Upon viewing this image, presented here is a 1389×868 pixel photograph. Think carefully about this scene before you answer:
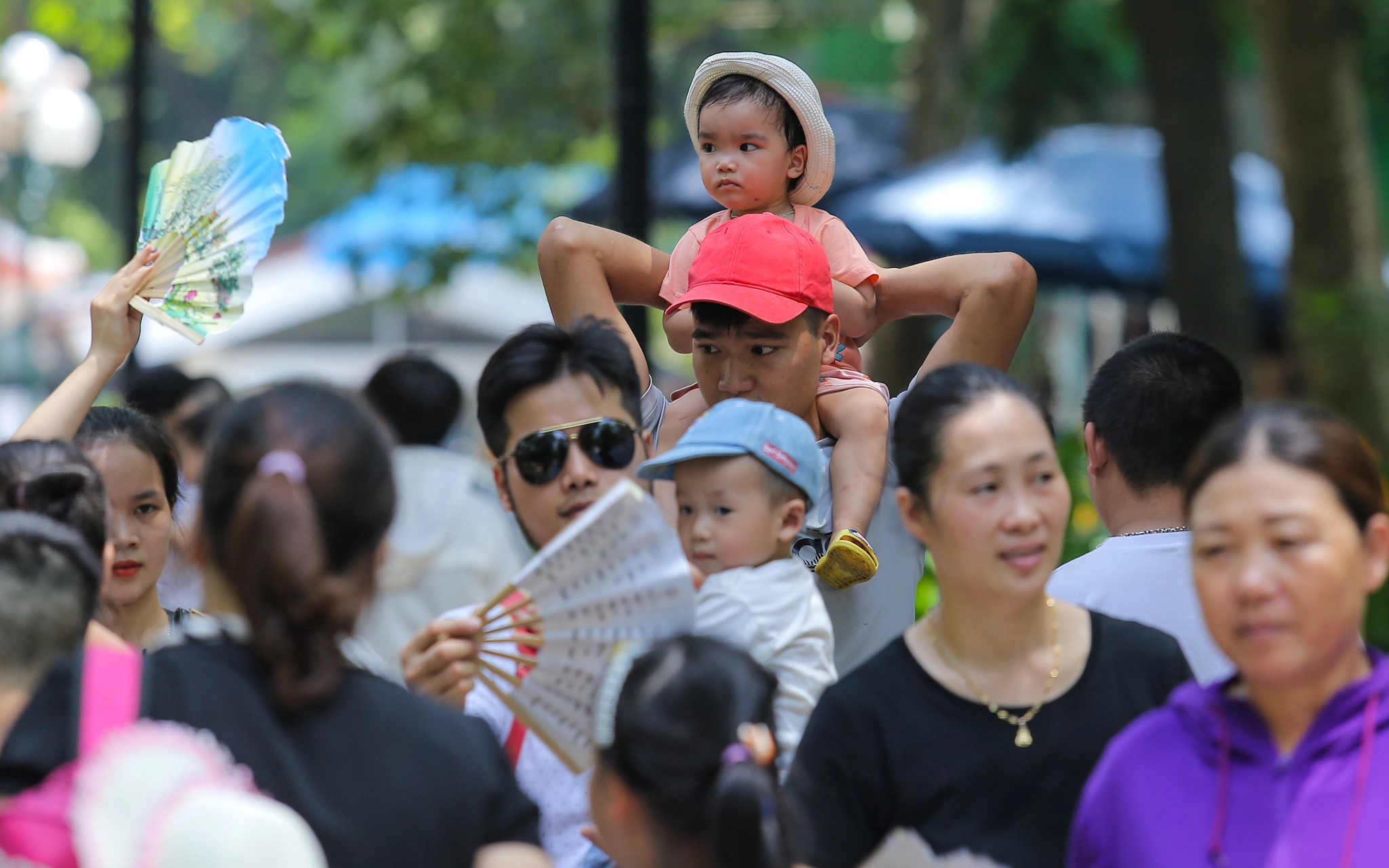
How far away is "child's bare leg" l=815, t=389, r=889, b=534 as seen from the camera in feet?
10.6

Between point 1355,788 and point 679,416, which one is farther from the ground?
point 679,416

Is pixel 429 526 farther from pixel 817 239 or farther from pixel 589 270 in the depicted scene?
pixel 817 239

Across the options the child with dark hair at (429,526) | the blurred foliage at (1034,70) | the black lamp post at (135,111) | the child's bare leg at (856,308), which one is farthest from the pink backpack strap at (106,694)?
the black lamp post at (135,111)

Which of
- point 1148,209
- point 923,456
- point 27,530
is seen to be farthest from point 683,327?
point 1148,209

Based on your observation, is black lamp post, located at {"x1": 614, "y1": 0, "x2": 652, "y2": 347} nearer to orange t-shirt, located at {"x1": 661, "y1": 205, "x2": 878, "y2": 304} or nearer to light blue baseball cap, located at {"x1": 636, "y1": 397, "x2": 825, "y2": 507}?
orange t-shirt, located at {"x1": 661, "y1": 205, "x2": 878, "y2": 304}

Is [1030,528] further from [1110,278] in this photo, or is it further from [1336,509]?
[1110,278]

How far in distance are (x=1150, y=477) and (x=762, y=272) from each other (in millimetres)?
947

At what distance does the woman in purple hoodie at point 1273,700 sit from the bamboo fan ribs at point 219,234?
2089 mm

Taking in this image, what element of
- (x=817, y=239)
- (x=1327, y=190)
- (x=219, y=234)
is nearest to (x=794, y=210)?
(x=817, y=239)

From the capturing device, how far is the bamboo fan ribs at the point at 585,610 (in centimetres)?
242

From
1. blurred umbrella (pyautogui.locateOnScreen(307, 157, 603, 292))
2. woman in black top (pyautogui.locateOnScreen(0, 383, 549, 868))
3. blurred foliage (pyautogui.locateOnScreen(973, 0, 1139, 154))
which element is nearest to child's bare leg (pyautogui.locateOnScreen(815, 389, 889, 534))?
woman in black top (pyautogui.locateOnScreen(0, 383, 549, 868))

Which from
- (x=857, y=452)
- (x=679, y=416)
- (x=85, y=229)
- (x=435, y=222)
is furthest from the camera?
(x=85, y=229)

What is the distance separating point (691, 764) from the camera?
212 cm

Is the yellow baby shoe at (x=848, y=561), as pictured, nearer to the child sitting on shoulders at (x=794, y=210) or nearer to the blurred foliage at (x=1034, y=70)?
the child sitting on shoulders at (x=794, y=210)
